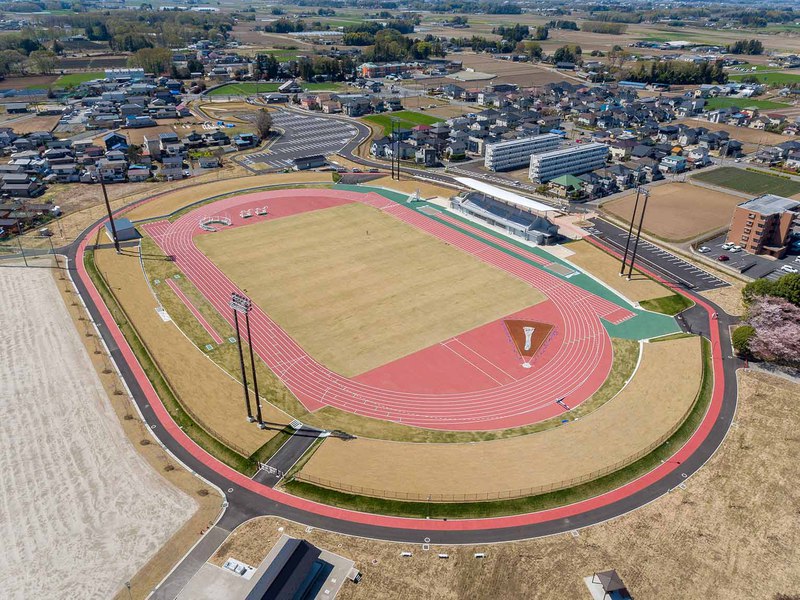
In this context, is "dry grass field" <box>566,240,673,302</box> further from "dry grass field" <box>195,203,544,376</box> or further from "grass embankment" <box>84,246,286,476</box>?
"grass embankment" <box>84,246,286,476</box>

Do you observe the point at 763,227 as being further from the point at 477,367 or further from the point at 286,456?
the point at 286,456

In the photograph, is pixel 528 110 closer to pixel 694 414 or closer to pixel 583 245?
pixel 583 245

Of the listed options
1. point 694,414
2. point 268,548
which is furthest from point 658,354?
point 268,548

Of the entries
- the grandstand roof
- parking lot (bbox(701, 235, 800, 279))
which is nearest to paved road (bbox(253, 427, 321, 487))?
the grandstand roof

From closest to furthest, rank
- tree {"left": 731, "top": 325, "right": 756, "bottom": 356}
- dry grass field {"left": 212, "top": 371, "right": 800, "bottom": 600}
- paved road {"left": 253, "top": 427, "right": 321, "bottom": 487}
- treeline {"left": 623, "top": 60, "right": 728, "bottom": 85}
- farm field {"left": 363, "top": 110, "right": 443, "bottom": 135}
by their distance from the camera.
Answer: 1. dry grass field {"left": 212, "top": 371, "right": 800, "bottom": 600}
2. paved road {"left": 253, "top": 427, "right": 321, "bottom": 487}
3. tree {"left": 731, "top": 325, "right": 756, "bottom": 356}
4. farm field {"left": 363, "top": 110, "right": 443, "bottom": 135}
5. treeline {"left": 623, "top": 60, "right": 728, "bottom": 85}

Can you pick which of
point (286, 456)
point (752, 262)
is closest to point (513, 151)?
point (752, 262)

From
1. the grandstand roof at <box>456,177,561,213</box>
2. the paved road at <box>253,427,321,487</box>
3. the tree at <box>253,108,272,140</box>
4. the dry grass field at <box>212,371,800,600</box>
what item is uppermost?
the tree at <box>253,108,272,140</box>

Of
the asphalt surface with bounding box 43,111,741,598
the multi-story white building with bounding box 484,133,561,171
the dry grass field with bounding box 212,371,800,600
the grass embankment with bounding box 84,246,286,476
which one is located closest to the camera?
the dry grass field with bounding box 212,371,800,600

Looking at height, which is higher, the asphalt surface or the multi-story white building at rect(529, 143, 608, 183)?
the multi-story white building at rect(529, 143, 608, 183)
